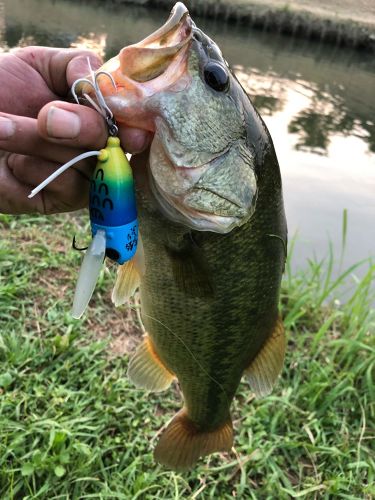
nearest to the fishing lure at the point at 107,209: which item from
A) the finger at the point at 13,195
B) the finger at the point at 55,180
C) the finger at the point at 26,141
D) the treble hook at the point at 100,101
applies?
the treble hook at the point at 100,101

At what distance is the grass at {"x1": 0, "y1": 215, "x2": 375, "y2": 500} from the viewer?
2273 mm


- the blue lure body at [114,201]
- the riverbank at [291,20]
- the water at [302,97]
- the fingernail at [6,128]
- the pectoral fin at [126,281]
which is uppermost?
the fingernail at [6,128]

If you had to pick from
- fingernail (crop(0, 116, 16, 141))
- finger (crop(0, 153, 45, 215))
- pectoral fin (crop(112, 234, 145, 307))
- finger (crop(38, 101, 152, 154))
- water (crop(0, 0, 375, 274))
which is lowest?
water (crop(0, 0, 375, 274))

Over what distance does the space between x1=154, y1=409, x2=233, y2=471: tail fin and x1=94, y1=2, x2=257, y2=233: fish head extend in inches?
41.8

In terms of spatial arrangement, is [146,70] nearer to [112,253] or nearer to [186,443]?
[112,253]

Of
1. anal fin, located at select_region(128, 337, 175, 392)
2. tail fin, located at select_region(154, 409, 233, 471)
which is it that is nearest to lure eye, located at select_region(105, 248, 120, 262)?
anal fin, located at select_region(128, 337, 175, 392)

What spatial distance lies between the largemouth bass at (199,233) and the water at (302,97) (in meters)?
3.18

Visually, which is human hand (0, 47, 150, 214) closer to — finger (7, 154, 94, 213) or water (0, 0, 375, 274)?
finger (7, 154, 94, 213)

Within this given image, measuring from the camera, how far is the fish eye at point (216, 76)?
4.16ft

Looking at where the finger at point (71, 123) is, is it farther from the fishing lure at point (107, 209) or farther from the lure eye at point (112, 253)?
the lure eye at point (112, 253)

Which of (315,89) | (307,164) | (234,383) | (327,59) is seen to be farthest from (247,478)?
(327,59)

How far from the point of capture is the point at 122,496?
2193 mm

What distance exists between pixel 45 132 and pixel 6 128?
120 millimetres

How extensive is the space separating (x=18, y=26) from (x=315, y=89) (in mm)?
7606
